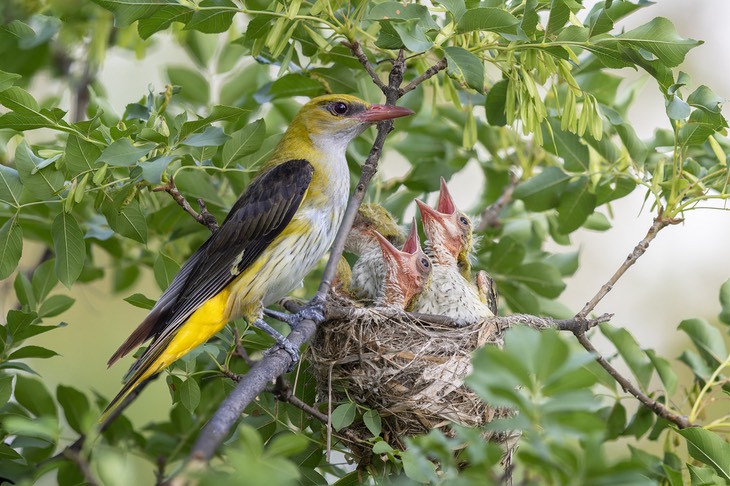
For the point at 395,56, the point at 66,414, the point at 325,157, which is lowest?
the point at 66,414

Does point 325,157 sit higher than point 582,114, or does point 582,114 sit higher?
point 582,114

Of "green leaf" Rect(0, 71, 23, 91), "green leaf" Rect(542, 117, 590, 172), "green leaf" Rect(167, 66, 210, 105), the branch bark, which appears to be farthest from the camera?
"green leaf" Rect(167, 66, 210, 105)

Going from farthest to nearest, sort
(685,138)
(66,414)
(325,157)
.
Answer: (325,157) → (66,414) → (685,138)

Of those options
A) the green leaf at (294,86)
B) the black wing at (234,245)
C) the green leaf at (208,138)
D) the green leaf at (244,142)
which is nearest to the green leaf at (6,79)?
the green leaf at (208,138)

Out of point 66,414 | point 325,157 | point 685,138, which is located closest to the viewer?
point 685,138

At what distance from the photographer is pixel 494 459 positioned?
1.40 meters

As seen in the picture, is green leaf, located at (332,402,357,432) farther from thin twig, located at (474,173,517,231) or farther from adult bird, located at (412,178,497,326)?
thin twig, located at (474,173,517,231)

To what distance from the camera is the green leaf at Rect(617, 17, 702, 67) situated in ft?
8.93

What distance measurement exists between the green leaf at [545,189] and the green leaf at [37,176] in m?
1.95

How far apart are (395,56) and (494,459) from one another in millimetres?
2191

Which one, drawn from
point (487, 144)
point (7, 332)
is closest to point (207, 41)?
point (487, 144)

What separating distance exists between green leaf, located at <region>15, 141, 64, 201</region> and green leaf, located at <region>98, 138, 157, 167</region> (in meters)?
0.36

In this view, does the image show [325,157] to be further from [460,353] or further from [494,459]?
[494,459]

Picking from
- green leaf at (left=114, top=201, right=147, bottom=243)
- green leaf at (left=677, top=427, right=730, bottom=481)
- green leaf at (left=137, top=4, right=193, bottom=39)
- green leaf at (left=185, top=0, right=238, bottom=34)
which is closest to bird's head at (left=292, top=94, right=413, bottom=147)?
green leaf at (left=185, top=0, right=238, bottom=34)
